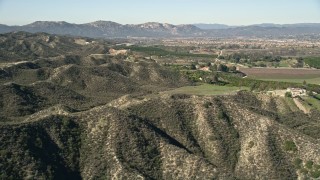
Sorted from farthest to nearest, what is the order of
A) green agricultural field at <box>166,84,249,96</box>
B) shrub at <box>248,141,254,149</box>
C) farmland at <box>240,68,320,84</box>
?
1. farmland at <box>240,68,320,84</box>
2. green agricultural field at <box>166,84,249,96</box>
3. shrub at <box>248,141,254,149</box>

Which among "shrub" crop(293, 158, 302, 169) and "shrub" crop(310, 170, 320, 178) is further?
"shrub" crop(293, 158, 302, 169)

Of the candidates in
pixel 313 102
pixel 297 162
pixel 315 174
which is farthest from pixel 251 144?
pixel 313 102

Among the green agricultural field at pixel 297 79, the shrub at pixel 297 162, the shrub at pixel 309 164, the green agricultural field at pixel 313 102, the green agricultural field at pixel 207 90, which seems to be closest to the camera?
the shrub at pixel 309 164

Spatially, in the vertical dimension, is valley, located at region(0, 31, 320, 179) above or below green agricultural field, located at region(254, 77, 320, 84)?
above

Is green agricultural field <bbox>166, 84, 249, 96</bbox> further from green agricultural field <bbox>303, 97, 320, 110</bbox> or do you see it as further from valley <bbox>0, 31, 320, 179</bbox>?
green agricultural field <bbox>303, 97, 320, 110</bbox>

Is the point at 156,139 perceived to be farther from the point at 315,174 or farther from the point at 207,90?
the point at 207,90

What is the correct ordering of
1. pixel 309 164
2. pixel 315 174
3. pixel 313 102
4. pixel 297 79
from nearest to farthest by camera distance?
pixel 315 174 < pixel 309 164 < pixel 313 102 < pixel 297 79

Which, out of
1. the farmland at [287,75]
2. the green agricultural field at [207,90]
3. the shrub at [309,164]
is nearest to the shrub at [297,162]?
the shrub at [309,164]

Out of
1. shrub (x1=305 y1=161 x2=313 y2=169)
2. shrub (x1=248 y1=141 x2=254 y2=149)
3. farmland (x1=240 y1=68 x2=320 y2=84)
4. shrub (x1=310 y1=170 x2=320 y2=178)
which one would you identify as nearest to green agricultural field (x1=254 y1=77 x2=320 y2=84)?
farmland (x1=240 y1=68 x2=320 y2=84)

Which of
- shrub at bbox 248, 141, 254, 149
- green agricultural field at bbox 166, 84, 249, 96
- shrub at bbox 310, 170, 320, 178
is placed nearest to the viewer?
shrub at bbox 310, 170, 320, 178

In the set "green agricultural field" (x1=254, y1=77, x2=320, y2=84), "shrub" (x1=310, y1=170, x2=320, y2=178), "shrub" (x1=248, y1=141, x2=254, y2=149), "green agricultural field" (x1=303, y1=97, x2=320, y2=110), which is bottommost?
"green agricultural field" (x1=254, y1=77, x2=320, y2=84)

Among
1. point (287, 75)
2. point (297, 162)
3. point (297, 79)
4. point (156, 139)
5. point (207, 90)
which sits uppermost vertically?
point (156, 139)

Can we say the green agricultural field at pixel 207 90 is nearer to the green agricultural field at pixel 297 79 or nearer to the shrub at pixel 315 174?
the green agricultural field at pixel 297 79
